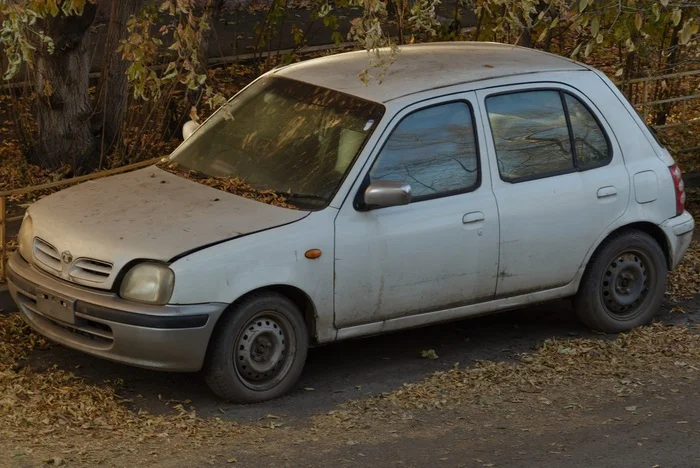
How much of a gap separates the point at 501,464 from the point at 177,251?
198 centimetres

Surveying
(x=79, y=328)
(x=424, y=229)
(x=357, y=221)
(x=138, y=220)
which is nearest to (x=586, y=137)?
(x=424, y=229)

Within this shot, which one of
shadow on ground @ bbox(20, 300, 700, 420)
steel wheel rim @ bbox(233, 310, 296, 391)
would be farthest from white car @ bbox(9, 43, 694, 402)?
shadow on ground @ bbox(20, 300, 700, 420)

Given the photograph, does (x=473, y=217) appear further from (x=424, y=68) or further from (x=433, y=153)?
(x=424, y=68)

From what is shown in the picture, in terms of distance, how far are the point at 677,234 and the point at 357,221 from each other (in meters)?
2.46

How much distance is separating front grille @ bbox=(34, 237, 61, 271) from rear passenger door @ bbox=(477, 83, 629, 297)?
102 inches

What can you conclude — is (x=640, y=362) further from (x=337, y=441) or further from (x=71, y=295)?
(x=71, y=295)

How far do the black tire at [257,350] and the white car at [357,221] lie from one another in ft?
0.03

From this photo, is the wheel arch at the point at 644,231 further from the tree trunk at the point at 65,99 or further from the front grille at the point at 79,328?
the tree trunk at the point at 65,99

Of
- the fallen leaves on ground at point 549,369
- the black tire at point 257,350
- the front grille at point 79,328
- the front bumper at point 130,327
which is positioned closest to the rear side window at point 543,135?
the fallen leaves on ground at point 549,369

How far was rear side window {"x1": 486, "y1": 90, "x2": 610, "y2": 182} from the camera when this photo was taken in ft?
25.2

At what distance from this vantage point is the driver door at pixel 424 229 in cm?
709

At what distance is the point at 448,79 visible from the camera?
763 cm

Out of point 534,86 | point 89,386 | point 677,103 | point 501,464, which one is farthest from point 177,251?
point 677,103

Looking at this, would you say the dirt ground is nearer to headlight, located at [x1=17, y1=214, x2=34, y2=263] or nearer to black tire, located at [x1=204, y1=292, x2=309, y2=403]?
black tire, located at [x1=204, y1=292, x2=309, y2=403]
